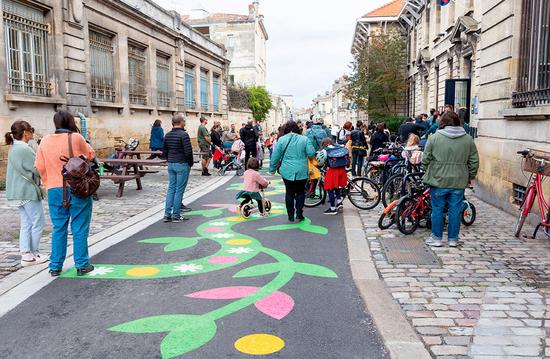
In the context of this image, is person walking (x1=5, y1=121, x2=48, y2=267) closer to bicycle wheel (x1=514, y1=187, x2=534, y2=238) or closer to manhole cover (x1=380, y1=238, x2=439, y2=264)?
manhole cover (x1=380, y1=238, x2=439, y2=264)

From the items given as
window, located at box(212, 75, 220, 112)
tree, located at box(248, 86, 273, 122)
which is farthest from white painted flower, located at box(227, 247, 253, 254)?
tree, located at box(248, 86, 273, 122)

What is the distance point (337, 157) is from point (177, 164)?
284 cm

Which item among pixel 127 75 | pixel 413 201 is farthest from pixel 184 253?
pixel 127 75

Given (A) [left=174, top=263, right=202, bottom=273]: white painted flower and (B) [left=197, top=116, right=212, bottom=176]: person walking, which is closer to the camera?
(A) [left=174, top=263, right=202, bottom=273]: white painted flower

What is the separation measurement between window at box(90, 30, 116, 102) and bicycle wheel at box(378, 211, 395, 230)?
12.1 metres

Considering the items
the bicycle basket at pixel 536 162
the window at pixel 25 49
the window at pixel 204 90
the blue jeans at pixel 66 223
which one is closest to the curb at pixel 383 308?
the bicycle basket at pixel 536 162

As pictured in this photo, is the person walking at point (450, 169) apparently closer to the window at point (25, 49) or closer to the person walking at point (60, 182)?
the person walking at point (60, 182)

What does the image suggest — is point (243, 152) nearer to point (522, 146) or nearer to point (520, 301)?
point (522, 146)

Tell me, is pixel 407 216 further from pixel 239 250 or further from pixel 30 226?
pixel 30 226

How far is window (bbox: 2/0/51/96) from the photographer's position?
12.2m

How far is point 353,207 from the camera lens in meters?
9.85

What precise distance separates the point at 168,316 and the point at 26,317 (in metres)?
1.19

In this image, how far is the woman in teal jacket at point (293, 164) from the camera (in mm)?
8117

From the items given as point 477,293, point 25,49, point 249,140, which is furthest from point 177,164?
point 249,140
